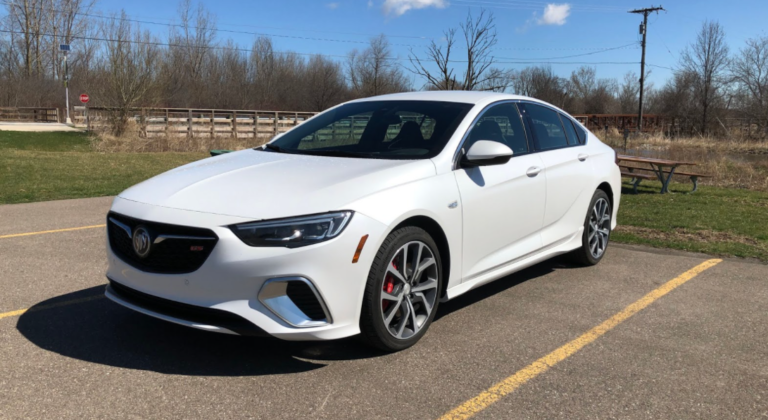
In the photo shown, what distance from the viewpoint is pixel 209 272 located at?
3133 mm

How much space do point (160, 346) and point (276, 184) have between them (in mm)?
1227

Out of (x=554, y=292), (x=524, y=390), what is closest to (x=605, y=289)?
(x=554, y=292)

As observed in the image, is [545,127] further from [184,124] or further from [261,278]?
[184,124]

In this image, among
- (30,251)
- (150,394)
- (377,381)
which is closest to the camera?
(150,394)

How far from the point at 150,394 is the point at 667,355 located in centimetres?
302

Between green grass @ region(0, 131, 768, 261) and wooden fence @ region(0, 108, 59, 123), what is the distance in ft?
133

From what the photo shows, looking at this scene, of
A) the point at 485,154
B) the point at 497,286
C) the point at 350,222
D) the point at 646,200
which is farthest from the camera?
the point at 646,200

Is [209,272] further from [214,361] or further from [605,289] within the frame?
[605,289]

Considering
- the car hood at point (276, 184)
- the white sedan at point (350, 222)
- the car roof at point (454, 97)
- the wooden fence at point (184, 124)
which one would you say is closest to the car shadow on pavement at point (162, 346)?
the white sedan at point (350, 222)

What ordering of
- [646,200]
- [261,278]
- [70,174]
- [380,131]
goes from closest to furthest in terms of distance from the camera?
[261,278], [380,131], [646,200], [70,174]

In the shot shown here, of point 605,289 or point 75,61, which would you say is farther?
point 75,61

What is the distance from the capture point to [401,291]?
3.69 m

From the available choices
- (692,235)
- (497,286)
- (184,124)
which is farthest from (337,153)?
(184,124)

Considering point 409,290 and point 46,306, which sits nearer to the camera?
point 409,290
